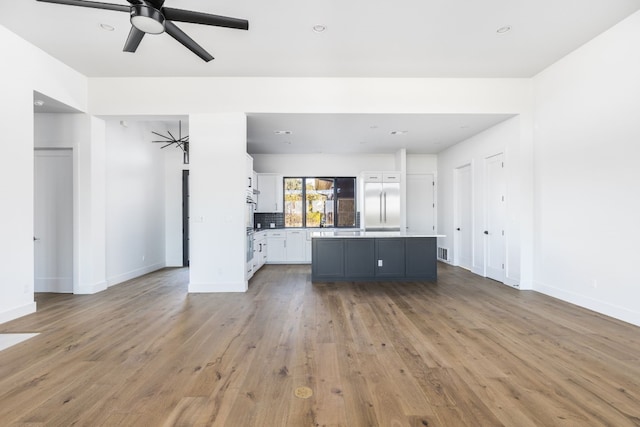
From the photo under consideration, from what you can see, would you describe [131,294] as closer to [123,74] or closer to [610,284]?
[123,74]

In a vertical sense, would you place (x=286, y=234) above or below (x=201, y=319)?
above

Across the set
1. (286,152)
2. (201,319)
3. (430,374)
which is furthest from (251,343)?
(286,152)

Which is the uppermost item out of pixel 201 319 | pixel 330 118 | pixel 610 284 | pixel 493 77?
pixel 493 77

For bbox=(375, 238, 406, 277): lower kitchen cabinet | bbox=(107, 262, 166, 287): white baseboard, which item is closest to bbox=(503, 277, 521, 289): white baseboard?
bbox=(375, 238, 406, 277): lower kitchen cabinet

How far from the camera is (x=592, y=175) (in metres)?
3.75

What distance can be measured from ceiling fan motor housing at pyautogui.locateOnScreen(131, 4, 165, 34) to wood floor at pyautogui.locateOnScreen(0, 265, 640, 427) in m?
2.75

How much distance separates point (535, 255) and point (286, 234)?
5148 millimetres

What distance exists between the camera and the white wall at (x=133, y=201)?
5254 mm

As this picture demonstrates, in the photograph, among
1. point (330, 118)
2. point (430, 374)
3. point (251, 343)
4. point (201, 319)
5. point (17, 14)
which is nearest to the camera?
point (430, 374)

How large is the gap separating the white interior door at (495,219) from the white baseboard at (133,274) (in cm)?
677

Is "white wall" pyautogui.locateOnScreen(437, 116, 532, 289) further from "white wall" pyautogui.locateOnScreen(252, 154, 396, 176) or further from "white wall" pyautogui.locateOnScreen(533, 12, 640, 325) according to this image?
"white wall" pyautogui.locateOnScreen(252, 154, 396, 176)

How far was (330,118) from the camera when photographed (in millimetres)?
5027

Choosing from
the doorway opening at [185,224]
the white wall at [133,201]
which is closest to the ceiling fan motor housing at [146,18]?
the white wall at [133,201]

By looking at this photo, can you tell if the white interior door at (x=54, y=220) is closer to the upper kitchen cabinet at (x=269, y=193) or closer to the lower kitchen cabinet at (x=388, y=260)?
the upper kitchen cabinet at (x=269, y=193)
